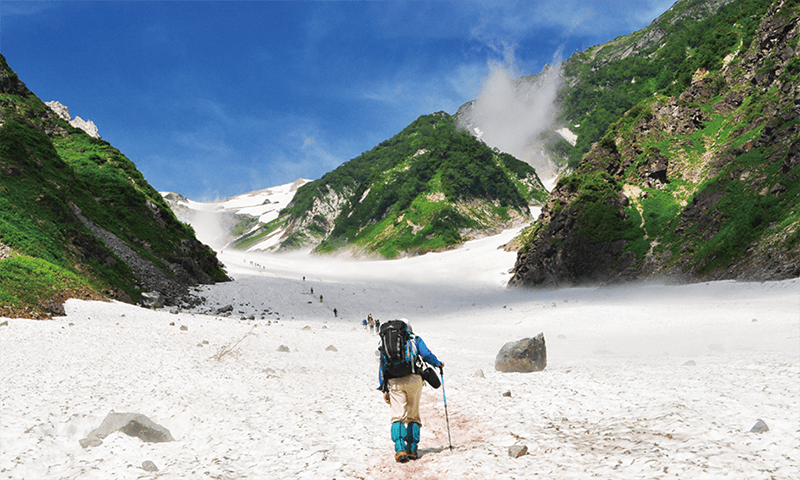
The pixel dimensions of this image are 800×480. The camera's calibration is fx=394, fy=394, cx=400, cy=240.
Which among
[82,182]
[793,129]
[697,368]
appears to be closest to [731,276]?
[793,129]

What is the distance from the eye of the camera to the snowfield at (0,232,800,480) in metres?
5.58

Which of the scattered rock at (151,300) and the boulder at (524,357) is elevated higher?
the scattered rock at (151,300)

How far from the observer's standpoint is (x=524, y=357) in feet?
42.7

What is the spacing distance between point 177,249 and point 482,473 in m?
40.0

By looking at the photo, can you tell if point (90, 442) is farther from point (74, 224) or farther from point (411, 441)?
point (74, 224)

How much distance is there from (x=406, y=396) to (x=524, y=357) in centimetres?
763

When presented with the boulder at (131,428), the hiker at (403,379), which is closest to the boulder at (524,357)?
the hiker at (403,379)

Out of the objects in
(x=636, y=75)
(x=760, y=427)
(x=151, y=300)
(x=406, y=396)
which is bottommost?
(x=760, y=427)

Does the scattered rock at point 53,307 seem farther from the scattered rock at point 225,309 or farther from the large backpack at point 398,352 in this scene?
the large backpack at point 398,352

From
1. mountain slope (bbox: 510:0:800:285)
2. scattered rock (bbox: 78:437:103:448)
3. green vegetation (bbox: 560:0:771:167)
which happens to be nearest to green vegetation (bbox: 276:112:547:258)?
green vegetation (bbox: 560:0:771:167)

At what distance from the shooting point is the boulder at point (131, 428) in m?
6.82

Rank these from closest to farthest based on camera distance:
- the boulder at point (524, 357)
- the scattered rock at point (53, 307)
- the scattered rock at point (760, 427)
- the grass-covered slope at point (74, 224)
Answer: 1. the scattered rock at point (760, 427)
2. the boulder at point (524, 357)
3. the scattered rock at point (53, 307)
4. the grass-covered slope at point (74, 224)

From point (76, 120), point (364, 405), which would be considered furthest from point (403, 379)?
point (76, 120)

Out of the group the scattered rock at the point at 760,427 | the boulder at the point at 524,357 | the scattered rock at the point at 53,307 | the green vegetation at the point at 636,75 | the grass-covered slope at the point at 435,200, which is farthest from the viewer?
the green vegetation at the point at 636,75
